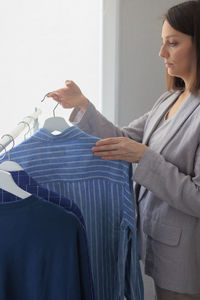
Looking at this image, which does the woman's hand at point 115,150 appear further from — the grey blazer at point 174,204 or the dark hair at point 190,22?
the dark hair at point 190,22

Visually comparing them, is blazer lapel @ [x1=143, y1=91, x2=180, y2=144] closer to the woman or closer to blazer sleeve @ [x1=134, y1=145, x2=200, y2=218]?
the woman

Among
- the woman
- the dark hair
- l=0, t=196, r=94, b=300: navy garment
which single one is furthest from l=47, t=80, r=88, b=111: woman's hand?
l=0, t=196, r=94, b=300: navy garment

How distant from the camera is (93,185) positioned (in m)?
0.97

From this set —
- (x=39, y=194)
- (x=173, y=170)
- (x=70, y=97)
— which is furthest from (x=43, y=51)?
(x=39, y=194)

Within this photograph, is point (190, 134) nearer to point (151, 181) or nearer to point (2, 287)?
point (151, 181)

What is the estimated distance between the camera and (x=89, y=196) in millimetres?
975

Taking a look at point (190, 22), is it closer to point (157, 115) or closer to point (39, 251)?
point (157, 115)

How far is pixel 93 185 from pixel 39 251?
0.97ft

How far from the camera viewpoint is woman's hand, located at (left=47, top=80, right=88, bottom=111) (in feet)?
3.78

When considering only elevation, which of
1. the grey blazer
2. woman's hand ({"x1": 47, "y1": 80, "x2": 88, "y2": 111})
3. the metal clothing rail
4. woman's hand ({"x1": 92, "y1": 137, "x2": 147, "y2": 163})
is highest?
woman's hand ({"x1": 47, "y1": 80, "x2": 88, "y2": 111})

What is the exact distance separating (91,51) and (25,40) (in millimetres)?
303

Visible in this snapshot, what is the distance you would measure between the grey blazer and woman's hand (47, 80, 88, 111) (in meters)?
0.30

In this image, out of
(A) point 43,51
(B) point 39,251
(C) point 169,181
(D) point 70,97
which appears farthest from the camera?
(A) point 43,51

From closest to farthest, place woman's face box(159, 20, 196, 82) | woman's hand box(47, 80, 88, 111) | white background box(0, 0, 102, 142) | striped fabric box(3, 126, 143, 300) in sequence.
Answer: striped fabric box(3, 126, 143, 300) → woman's face box(159, 20, 196, 82) → woman's hand box(47, 80, 88, 111) → white background box(0, 0, 102, 142)
